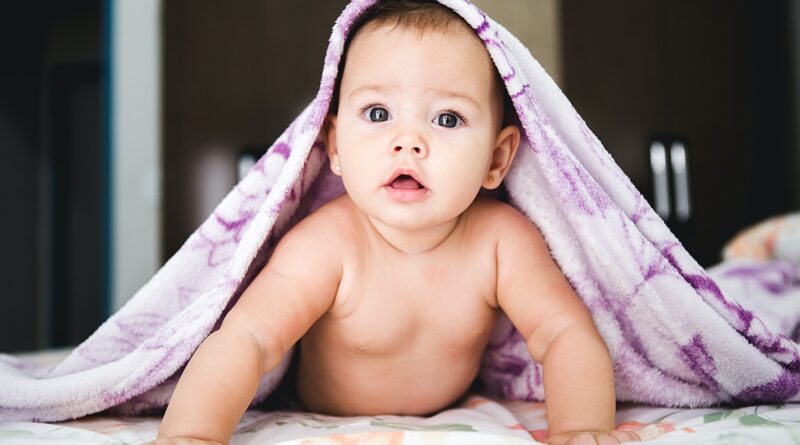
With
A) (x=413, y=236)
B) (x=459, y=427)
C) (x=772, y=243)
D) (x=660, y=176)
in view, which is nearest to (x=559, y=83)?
(x=660, y=176)

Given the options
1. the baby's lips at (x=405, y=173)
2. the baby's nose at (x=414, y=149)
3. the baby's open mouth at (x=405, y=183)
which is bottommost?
the baby's open mouth at (x=405, y=183)

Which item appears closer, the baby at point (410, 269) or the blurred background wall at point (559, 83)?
the baby at point (410, 269)

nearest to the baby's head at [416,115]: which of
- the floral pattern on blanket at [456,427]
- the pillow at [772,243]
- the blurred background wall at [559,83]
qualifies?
the floral pattern on blanket at [456,427]

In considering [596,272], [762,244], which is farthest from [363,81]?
[762,244]

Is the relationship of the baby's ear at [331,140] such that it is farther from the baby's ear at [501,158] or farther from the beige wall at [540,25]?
the beige wall at [540,25]

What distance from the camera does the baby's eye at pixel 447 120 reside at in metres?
0.79

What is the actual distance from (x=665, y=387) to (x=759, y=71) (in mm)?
2655

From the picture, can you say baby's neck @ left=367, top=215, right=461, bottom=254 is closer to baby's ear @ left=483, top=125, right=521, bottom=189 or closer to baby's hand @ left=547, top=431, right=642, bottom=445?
baby's ear @ left=483, top=125, right=521, bottom=189

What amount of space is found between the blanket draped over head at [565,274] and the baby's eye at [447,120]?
0.24 feet

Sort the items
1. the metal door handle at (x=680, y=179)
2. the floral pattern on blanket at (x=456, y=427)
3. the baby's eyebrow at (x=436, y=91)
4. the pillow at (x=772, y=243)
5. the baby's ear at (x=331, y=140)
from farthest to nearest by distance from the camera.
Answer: the metal door handle at (x=680, y=179) → the pillow at (x=772, y=243) → the baby's ear at (x=331, y=140) → the baby's eyebrow at (x=436, y=91) → the floral pattern on blanket at (x=456, y=427)

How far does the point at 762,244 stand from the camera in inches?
75.5

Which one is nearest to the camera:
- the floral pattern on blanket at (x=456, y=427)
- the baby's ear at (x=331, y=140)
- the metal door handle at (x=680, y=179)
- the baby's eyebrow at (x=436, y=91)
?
the floral pattern on blanket at (x=456, y=427)

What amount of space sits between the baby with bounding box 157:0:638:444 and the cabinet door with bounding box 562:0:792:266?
6.98ft

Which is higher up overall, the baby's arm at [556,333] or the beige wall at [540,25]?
the beige wall at [540,25]
